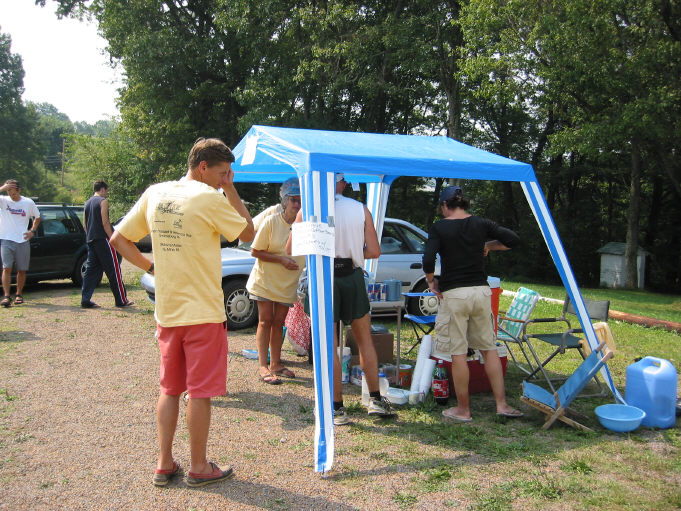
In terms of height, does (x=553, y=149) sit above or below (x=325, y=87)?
below

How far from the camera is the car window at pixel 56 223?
9.86 m

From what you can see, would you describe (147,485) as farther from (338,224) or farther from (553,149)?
(553,149)

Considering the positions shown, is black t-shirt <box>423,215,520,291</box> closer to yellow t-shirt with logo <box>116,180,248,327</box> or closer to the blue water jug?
the blue water jug

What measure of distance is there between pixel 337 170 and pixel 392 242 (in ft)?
14.5

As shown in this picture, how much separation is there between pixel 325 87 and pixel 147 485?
17.2 meters

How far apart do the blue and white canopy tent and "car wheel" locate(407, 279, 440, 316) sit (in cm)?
291

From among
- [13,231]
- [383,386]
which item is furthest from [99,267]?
[383,386]

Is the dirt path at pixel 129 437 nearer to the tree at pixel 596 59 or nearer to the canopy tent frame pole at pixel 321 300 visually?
the canopy tent frame pole at pixel 321 300

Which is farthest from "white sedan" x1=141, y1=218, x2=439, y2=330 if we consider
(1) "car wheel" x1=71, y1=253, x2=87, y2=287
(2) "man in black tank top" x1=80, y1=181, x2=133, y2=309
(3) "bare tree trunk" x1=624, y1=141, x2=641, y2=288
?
(3) "bare tree trunk" x1=624, y1=141, x2=641, y2=288

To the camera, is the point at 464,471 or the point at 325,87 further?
the point at 325,87

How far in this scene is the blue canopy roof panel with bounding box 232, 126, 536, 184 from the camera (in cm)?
388

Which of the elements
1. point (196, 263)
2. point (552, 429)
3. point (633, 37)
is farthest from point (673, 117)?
point (196, 263)

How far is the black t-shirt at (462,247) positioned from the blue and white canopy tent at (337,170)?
38 centimetres

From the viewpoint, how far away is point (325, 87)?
61.6 feet
